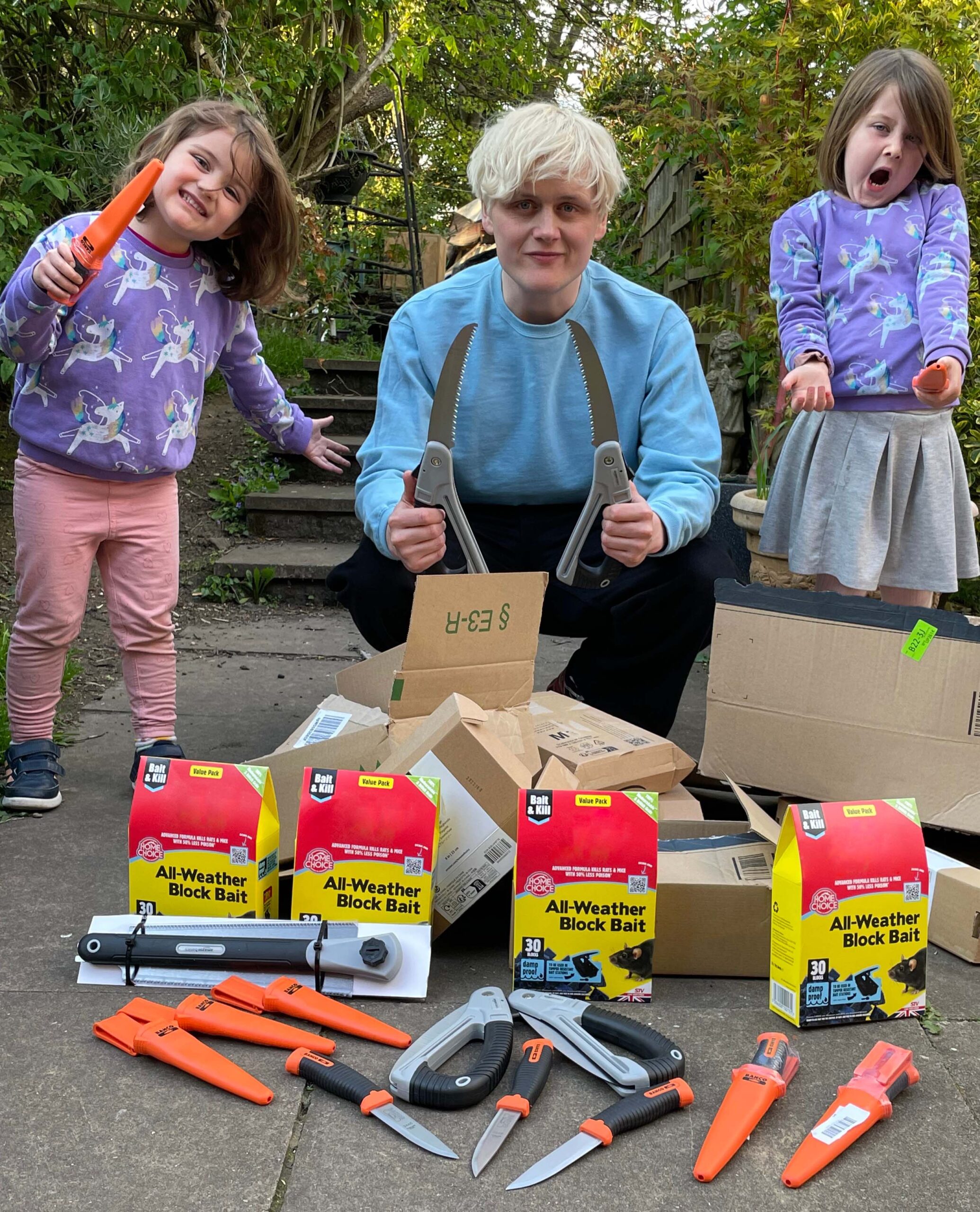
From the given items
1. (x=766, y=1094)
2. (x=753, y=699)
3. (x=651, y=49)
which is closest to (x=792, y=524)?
(x=753, y=699)

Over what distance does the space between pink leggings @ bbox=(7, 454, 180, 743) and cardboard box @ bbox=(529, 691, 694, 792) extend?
2.78ft

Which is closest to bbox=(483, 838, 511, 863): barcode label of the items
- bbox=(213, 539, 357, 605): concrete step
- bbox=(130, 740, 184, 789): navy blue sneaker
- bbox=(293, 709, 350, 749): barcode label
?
bbox=(293, 709, 350, 749): barcode label

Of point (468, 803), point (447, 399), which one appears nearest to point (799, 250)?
point (447, 399)

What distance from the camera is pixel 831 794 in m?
2.08

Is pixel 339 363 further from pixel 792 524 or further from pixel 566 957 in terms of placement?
pixel 566 957

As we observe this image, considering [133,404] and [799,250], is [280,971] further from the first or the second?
[799,250]

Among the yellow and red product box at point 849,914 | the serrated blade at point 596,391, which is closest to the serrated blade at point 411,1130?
the yellow and red product box at point 849,914

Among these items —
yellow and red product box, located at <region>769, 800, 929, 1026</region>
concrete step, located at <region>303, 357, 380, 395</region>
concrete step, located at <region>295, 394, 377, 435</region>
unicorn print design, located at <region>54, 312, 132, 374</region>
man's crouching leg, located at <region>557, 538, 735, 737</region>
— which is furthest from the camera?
concrete step, located at <region>303, 357, 380, 395</region>

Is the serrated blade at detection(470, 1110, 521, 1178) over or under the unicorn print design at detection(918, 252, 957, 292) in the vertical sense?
under

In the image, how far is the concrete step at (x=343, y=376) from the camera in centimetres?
605

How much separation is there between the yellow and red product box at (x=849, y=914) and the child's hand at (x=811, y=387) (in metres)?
1.02

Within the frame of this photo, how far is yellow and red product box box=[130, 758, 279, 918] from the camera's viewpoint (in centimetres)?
164

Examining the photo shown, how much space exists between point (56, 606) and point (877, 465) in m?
1.79

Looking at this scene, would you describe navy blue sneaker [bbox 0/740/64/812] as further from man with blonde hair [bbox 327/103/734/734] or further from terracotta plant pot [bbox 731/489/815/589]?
terracotta plant pot [bbox 731/489/815/589]
